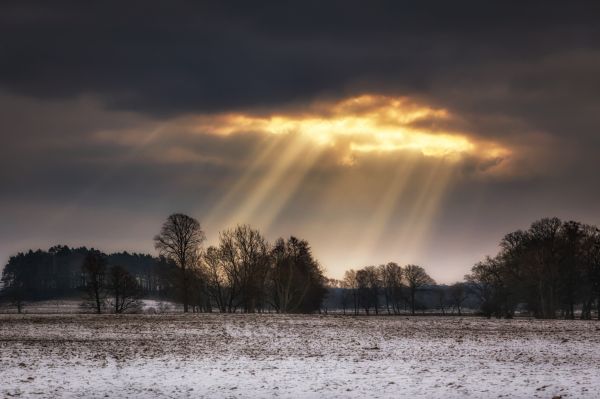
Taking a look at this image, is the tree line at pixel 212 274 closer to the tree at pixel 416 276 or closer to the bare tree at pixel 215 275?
the bare tree at pixel 215 275

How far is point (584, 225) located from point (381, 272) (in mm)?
103042

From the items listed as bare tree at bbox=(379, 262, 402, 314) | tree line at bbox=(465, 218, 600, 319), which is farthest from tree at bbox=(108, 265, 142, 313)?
bare tree at bbox=(379, 262, 402, 314)

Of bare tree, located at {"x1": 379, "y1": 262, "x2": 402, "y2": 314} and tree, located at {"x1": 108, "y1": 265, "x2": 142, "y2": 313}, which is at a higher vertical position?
tree, located at {"x1": 108, "y1": 265, "x2": 142, "y2": 313}

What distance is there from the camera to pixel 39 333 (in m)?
40.0

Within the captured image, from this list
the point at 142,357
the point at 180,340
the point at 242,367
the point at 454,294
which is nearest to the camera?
the point at 242,367

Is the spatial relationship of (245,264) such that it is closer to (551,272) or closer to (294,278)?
(294,278)

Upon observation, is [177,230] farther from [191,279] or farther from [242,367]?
[242,367]

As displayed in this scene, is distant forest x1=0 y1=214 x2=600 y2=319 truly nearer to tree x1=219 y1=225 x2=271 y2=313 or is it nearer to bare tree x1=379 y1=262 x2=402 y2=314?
tree x1=219 y1=225 x2=271 y2=313

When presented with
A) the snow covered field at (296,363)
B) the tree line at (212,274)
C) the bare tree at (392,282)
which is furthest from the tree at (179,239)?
the bare tree at (392,282)

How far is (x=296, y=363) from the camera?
2689 centimetres

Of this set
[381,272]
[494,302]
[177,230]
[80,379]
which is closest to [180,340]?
[80,379]

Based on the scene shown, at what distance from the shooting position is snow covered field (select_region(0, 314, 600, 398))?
2031 centimetres

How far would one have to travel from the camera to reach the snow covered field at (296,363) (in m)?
20.3

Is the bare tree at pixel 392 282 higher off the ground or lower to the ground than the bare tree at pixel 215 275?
lower
